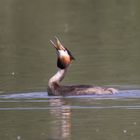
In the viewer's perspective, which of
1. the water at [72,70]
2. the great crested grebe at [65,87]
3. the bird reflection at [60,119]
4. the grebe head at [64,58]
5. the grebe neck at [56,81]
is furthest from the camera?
the grebe head at [64,58]

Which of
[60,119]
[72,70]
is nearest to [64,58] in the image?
[72,70]

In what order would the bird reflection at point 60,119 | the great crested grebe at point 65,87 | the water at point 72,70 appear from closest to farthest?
the bird reflection at point 60,119 < the water at point 72,70 < the great crested grebe at point 65,87

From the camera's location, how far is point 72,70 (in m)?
22.7

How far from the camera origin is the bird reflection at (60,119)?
14927mm

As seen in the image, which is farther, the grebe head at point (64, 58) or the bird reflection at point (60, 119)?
the grebe head at point (64, 58)

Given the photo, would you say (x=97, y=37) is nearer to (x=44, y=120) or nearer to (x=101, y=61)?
(x=101, y=61)

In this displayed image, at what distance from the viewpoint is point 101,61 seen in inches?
928

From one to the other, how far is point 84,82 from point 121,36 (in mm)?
9634

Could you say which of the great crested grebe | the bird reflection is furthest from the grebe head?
the bird reflection

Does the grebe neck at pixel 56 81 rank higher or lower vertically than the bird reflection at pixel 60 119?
lower

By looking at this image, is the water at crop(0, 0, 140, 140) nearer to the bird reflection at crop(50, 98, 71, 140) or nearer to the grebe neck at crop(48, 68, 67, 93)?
the bird reflection at crop(50, 98, 71, 140)

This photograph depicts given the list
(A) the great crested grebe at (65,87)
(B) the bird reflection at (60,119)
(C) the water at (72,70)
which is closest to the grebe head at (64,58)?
(A) the great crested grebe at (65,87)

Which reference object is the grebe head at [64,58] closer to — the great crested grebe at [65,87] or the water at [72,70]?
the great crested grebe at [65,87]

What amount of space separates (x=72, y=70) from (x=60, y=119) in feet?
20.8
